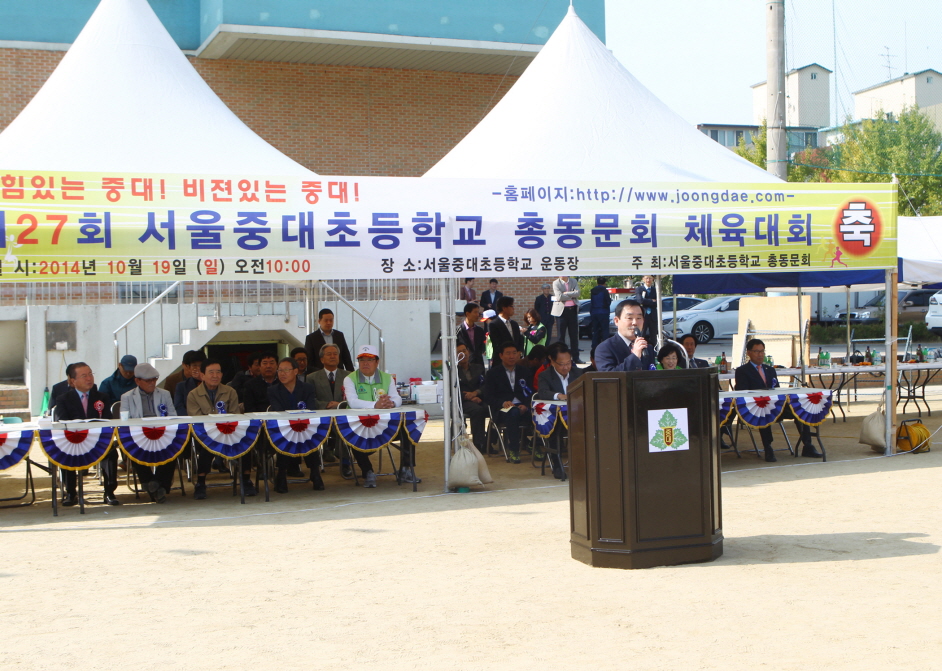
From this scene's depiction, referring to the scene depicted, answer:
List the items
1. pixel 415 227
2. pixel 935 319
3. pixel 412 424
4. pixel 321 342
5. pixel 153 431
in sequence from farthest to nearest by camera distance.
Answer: pixel 935 319
pixel 321 342
pixel 412 424
pixel 415 227
pixel 153 431

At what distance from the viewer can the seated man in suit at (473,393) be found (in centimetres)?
1125

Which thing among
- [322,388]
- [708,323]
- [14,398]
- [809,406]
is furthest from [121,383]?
[708,323]

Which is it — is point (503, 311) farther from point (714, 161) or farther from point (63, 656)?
point (63, 656)

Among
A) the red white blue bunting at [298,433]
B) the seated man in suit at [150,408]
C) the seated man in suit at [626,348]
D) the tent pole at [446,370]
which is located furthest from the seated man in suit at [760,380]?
the seated man in suit at [150,408]

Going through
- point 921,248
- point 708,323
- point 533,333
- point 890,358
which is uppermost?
point 921,248

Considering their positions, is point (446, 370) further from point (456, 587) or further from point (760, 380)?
point (760, 380)

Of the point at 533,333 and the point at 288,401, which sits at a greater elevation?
the point at 533,333

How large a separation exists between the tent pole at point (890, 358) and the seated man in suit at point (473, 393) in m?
4.52

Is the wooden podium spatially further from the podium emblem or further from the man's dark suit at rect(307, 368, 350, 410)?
the man's dark suit at rect(307, 368, 350, 410)

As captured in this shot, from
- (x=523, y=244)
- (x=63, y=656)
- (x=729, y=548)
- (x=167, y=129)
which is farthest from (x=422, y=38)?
(x=63, y=656)

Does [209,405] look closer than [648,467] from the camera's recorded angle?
No

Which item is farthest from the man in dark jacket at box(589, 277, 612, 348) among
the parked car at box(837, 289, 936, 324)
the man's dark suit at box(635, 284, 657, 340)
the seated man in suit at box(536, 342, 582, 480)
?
the parked car at box(837, 289, 936, 324)

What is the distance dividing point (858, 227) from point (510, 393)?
416 cm

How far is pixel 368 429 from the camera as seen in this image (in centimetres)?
886
